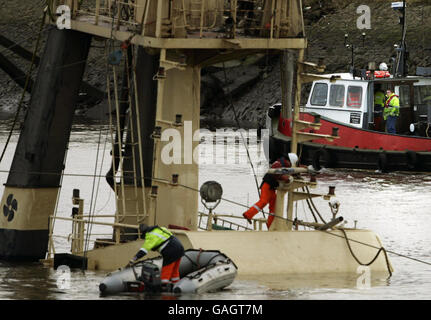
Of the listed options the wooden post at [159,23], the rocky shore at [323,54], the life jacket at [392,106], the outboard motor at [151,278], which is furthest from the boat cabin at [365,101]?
the outboard motor at [151,278]

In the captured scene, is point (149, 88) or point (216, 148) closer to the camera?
point (149, 88)

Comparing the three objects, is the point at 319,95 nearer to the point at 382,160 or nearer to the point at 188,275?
the point at 382,160

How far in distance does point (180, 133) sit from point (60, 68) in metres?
3.52

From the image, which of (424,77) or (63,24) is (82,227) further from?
(424,77)

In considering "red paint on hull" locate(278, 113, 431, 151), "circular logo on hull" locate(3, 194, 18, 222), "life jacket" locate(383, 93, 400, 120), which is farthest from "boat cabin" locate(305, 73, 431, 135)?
"circular logo on hull" locate(3, 194, 18, 222)

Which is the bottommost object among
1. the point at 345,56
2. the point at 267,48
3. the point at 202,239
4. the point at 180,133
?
the point at 202,239

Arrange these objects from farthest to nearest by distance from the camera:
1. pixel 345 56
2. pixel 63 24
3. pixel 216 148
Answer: pixel 345 56, pixel 216 148, pixel 63 24

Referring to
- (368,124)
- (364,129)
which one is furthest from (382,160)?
(368,124)

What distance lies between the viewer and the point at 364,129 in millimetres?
44156

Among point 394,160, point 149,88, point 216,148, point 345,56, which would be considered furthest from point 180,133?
point 345,56

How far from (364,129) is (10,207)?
20146mm

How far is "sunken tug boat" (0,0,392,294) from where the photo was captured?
72.9 feet

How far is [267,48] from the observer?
74.7 feet

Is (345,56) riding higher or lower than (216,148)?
higher
